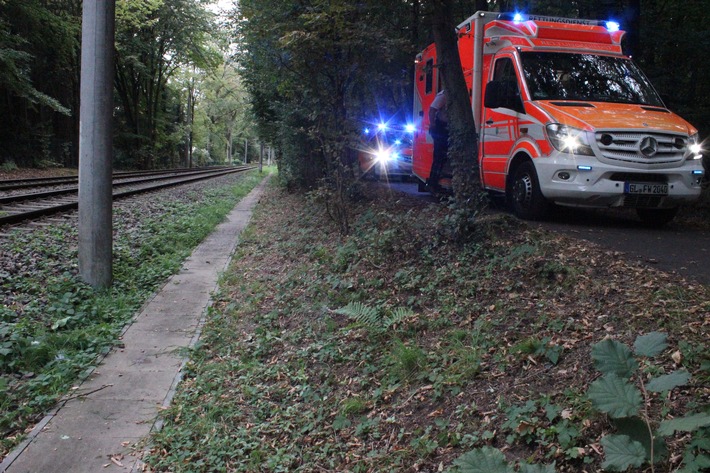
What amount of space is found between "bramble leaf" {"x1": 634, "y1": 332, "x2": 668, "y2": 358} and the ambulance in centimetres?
504

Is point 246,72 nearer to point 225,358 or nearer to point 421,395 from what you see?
point 225,358

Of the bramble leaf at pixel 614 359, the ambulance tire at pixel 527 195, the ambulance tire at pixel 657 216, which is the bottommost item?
the bramble leaf at pixel 614 359

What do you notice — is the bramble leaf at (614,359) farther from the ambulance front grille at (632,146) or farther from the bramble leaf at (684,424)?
the ambulance front grille at (632,146)

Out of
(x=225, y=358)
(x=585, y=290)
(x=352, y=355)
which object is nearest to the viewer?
(x=585, y=290)

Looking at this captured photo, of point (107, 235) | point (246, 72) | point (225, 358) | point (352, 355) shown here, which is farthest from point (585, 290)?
point (246, 72)

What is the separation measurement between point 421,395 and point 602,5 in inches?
500

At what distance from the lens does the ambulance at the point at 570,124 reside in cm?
702

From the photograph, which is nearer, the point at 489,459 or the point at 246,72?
the point at 489,459

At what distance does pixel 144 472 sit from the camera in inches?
144

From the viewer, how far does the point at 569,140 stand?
709 cm

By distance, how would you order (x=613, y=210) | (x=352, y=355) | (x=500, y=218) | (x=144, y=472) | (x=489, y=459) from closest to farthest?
(x=489, y=459) → (x=144, y=472) → (x=352, y=355) → (x=500, y=218) → (x=613, y=210)

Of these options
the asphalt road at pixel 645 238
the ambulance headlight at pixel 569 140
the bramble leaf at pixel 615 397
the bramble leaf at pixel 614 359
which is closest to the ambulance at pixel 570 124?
the ambulance headlight at pixel 569 140

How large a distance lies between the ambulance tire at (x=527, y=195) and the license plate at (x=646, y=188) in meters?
1.03

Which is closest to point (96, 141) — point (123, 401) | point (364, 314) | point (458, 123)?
point (123, 401)
